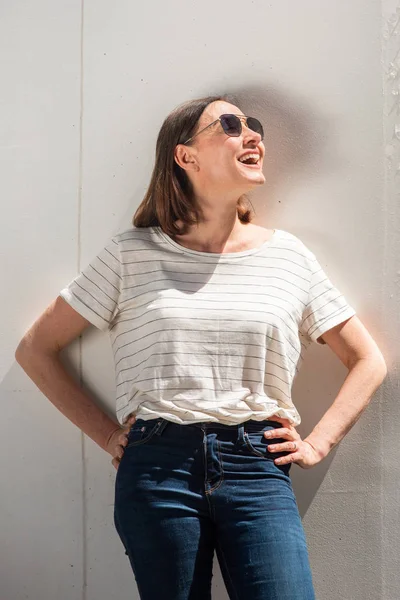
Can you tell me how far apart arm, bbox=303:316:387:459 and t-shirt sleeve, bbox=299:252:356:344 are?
0.05 metres

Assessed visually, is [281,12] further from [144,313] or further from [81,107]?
[144,313]

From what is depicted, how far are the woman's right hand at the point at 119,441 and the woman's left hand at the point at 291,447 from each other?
43cm

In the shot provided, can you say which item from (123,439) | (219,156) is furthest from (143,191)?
(123,439)

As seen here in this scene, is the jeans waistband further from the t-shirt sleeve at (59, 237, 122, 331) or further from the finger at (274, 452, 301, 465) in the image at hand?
the t-shirt sleeve at (59, 237, 122, 331)

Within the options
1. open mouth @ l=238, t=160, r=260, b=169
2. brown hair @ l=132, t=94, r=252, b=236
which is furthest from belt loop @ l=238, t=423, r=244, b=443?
open mouth @ l=238, t=160, r=260, b=169

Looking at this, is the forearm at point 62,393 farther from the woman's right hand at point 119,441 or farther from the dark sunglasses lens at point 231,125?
the dark sunglasses lens at point 231,125

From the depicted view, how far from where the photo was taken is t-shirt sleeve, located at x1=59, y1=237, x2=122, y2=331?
8.14ft

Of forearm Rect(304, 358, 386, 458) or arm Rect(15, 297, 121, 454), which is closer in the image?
forearm Rect(304, 358, 386, 458)

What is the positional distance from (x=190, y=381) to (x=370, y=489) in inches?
33.3

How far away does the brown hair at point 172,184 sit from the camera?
8.32ft

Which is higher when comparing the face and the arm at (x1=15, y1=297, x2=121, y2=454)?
the face

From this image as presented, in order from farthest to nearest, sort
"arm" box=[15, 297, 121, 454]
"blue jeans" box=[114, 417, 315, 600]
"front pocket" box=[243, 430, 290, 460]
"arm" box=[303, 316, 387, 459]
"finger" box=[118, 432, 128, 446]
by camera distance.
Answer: "arm" box=[15, 297, 121, 454]
"arm" box=[303, 316, 387, 459]
"finger" box=[118, 432, 128, 446]
"front pocket" box=[243, 430, 290, 460]
"blue jeans" box=[114, 417, 315, 600]

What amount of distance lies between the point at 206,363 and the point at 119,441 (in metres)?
0.39

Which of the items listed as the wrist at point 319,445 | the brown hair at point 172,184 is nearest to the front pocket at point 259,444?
the wrist at point 319,445
